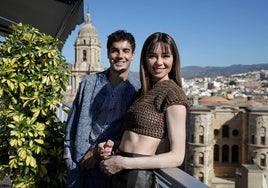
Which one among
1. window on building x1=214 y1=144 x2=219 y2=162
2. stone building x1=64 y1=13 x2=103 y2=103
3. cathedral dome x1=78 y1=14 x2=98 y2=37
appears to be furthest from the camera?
cathedral dome x1=78 y1=14 x2=98 y2=37

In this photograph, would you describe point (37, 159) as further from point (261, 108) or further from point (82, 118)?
point (261, 108)

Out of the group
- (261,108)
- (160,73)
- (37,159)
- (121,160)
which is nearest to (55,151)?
(37,159)

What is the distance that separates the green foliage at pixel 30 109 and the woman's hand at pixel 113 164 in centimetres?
87

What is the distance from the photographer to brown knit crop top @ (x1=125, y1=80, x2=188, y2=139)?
2.02 metres

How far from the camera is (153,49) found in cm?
214

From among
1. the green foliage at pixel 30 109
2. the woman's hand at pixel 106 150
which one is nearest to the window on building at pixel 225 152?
the green foliage at pixel 30 109

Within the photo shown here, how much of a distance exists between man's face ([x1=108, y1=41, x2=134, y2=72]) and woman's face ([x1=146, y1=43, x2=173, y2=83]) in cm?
41

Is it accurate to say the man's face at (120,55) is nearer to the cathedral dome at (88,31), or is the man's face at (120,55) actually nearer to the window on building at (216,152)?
the window on building at (216,152)

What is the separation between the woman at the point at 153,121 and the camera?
6.47 feet

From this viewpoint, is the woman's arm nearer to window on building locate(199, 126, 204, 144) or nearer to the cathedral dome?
window on building locate(199, 126, 204, 144)

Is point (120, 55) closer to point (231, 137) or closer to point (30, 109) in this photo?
point (30, 109)

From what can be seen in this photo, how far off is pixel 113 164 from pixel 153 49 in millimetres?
756

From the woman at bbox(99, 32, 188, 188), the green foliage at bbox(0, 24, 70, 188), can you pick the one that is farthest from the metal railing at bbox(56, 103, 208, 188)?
the green foliage at bbox(0, 24, 70, 188)

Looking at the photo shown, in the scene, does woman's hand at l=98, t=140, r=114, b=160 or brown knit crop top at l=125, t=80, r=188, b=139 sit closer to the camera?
brown knit crop top at l=125, t=80, r=188, b=139
